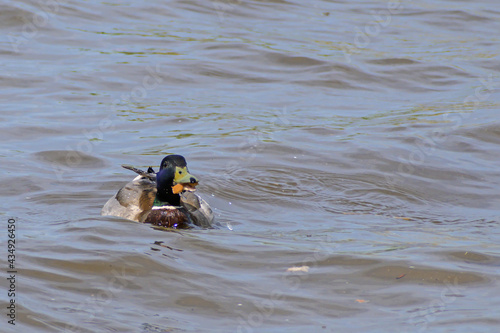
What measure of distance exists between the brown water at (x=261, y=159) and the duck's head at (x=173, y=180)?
43cm

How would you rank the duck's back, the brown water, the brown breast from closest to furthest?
the brown water → the brown breast → the duck's back

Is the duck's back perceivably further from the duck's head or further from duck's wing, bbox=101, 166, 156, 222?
the duck's head

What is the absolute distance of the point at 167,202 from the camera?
24.3 ft

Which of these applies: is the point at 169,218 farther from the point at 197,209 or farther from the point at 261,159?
the point at 261,159

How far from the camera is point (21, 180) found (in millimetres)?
8398

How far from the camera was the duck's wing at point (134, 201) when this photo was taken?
7.49 metres

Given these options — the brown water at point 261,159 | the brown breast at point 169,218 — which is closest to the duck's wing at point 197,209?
the brown breast at point 169,218

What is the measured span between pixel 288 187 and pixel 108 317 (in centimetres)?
401

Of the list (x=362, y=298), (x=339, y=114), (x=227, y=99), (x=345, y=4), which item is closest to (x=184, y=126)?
(x=227, y=99)

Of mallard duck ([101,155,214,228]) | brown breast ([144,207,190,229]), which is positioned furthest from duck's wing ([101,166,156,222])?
brown breast ([144,207,190,229])

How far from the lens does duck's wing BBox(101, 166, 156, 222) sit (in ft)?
24.6

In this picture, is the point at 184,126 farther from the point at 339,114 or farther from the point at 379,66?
the point at 379,66

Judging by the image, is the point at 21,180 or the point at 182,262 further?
the point at 21,180

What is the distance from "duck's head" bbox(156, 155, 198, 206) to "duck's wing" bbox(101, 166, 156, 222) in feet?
0.82
